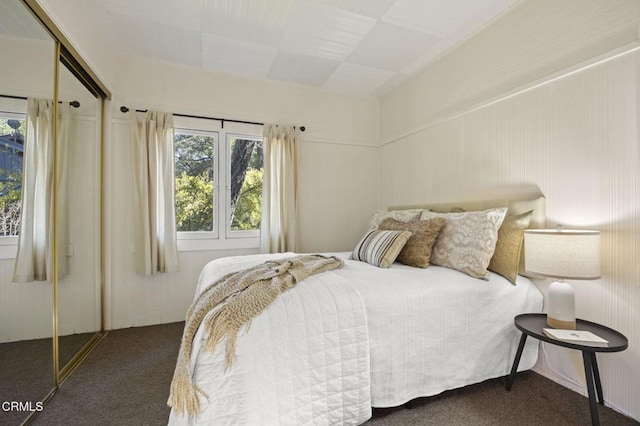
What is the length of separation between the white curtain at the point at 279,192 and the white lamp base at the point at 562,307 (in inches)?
89.9

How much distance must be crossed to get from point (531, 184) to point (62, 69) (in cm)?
331

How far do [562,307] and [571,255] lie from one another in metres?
0.31

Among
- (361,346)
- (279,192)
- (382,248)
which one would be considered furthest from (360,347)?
(279,192)

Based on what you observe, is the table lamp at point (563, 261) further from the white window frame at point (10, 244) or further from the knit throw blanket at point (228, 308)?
the white window frame at point (10, 244)

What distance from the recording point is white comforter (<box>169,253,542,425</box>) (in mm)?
1111

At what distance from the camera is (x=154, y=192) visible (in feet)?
9.00

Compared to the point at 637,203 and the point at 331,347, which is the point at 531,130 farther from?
the point at 331,347

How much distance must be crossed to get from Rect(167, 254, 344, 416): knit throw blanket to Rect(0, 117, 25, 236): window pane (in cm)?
96

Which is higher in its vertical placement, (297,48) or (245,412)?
(297,48)

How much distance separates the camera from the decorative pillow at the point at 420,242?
6.69 feet

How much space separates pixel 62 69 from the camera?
6.23 feet

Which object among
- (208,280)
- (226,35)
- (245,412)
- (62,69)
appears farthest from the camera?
(226,35)

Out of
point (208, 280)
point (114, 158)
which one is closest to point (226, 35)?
point (114, 158)

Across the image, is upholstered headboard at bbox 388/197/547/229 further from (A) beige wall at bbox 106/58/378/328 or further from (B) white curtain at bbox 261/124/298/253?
(B) white curtain at bbox 261/124/298/253
